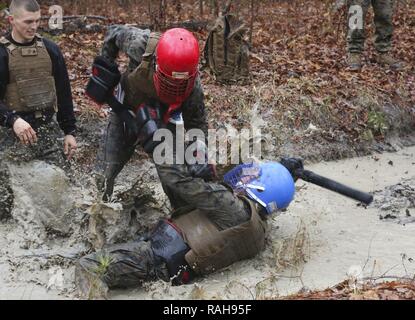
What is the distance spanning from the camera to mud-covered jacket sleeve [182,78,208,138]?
464 centimetres

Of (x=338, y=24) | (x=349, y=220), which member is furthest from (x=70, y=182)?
(x=338, y=24)

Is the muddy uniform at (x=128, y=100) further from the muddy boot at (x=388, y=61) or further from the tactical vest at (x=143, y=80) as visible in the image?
the muddy boot at (x=388, y=61)

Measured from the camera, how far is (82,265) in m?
4.26

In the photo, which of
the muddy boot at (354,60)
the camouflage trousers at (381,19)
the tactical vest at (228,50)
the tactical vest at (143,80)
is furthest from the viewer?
the camouflage trousers at (381,19)

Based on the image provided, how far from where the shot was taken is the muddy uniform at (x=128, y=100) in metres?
4.52

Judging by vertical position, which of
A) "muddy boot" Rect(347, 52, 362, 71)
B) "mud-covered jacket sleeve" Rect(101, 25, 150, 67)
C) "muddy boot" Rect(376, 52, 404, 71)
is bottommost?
"muddy boot" Rect(376, 52, 404, 71)

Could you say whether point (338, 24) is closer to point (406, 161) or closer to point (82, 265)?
point (406, 161)

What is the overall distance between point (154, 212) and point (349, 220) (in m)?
1.82

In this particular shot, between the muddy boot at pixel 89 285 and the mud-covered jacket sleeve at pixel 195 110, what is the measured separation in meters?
1.38

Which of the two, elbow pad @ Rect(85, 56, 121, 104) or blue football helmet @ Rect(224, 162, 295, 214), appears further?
blue football helmet @ Rect(224, 162, 295, 214)

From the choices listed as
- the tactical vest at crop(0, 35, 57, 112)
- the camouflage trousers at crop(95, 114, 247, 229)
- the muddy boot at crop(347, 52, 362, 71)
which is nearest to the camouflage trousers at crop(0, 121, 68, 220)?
the tactical vest at crop(0, 35, 57, 112)

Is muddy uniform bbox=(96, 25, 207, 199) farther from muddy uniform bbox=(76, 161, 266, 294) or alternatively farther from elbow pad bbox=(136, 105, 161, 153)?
muddy uniform bbox=(76, 161, 266, 294)

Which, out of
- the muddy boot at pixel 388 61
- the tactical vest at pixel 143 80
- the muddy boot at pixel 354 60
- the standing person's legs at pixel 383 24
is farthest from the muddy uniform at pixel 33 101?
the standing person's legs at pixel 383 24

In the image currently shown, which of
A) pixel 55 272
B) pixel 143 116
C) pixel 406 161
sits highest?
pixel 143 116
